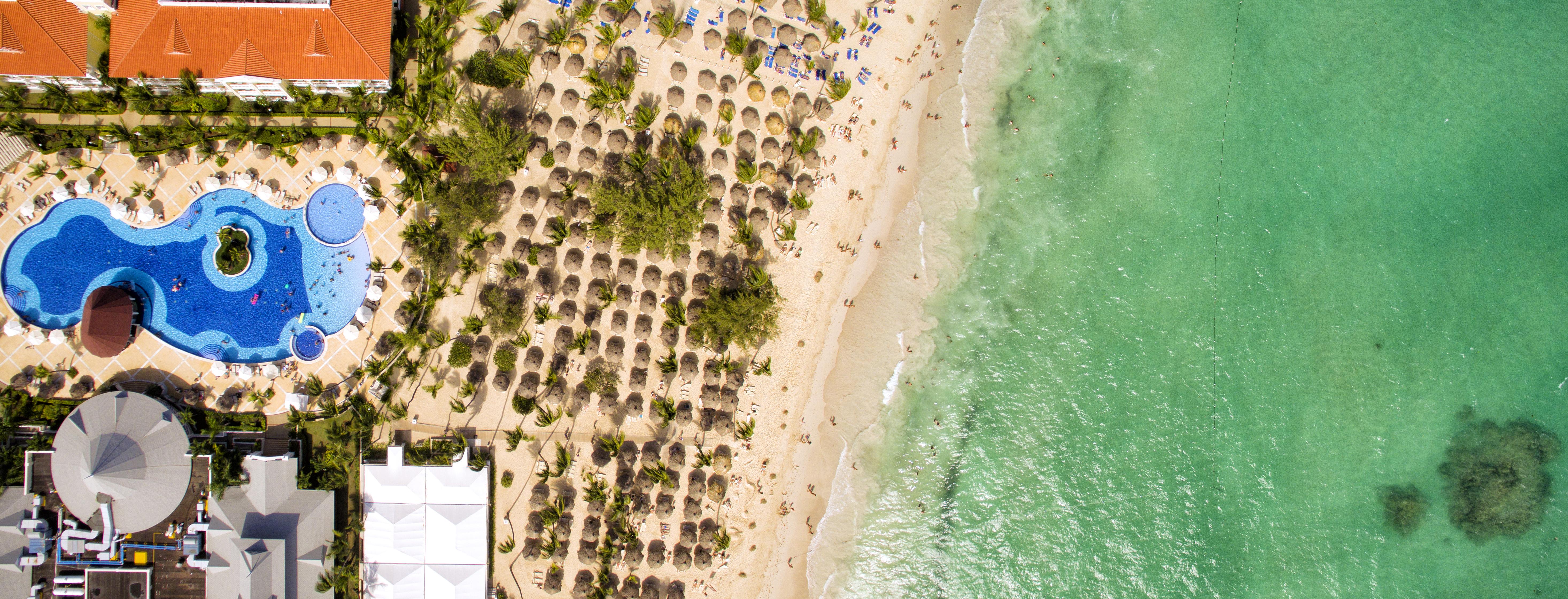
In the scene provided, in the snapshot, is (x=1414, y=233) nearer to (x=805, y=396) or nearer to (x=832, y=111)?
(x=832, y=111)

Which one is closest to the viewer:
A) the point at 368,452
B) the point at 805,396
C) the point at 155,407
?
the point at 155,407

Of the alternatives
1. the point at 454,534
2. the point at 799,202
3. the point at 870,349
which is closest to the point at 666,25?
the point at 799,202

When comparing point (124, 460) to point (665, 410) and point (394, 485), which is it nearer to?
point (394, 485)

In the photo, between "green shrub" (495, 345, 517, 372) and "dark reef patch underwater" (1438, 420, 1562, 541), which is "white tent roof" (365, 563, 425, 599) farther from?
"dark reef patch underwater" (1438, 420, 1562, 541)

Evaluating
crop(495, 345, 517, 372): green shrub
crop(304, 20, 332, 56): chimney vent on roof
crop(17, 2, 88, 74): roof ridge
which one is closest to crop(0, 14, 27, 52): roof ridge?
crop(17, 2, 88, 74): roof ridge

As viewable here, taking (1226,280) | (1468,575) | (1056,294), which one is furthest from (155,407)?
(1468,575)

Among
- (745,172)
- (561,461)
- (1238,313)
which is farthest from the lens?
(1238,313)

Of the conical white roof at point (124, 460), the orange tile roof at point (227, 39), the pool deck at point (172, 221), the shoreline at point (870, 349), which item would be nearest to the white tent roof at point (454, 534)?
the pool deck at point (172, 221)
